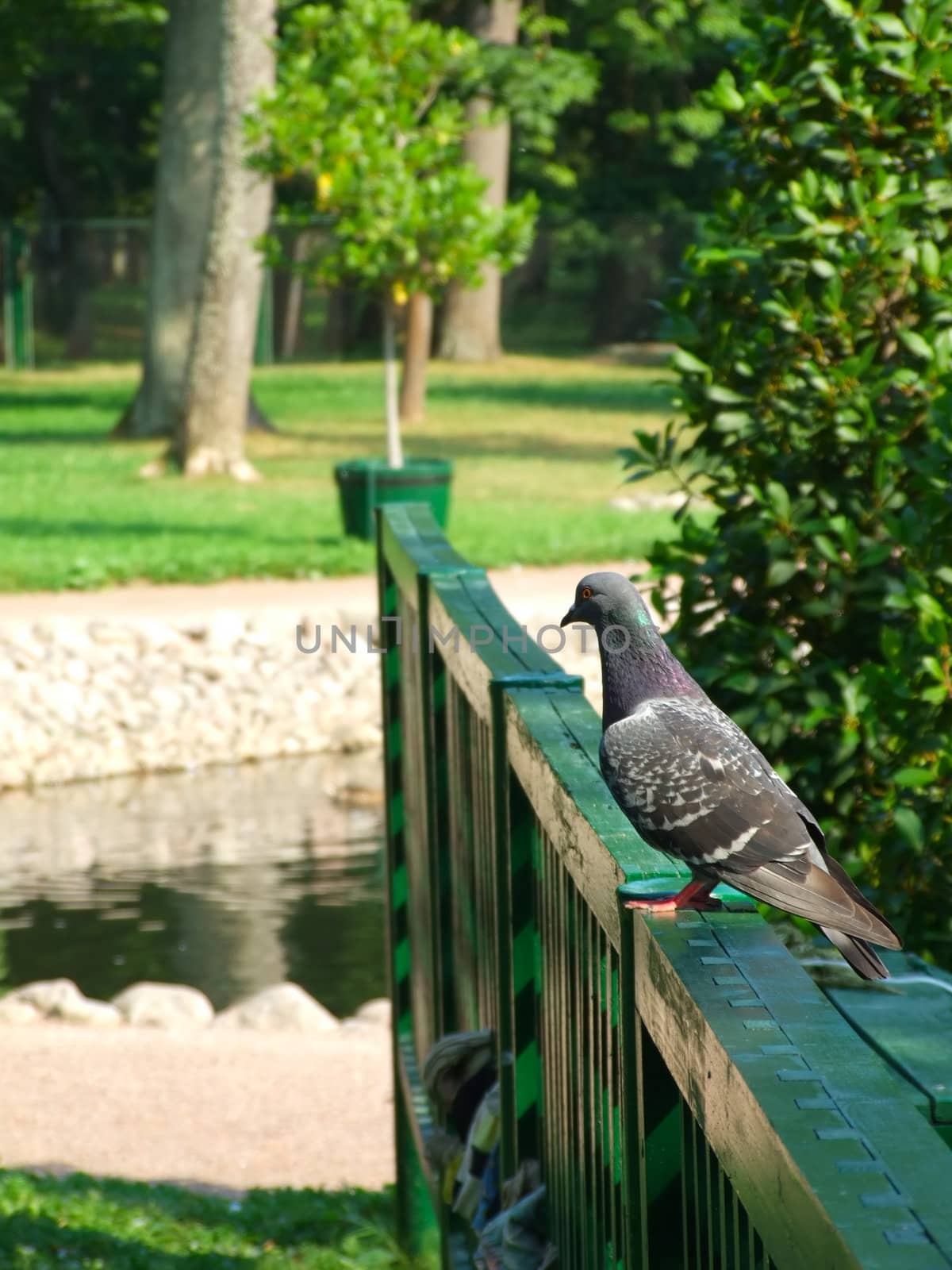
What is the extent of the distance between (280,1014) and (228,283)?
14.5 meters

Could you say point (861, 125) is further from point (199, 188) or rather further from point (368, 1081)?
Result: point (199, 188)

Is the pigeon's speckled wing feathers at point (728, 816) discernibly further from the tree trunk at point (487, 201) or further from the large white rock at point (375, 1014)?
the tree trunk at point (487, 201)

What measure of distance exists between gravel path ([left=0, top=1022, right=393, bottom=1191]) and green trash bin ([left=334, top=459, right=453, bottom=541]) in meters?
7.79

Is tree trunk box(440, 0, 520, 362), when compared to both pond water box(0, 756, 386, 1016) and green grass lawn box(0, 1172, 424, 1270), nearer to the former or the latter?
pond water box(0, 756, 386, 1016)

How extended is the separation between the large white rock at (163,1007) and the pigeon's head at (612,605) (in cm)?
565

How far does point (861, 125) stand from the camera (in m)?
3.80

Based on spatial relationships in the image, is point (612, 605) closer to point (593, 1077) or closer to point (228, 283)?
point (593, 1077)

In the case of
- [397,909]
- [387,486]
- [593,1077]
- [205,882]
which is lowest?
[205,882]

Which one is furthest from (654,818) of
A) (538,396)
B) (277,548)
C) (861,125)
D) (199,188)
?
(538,396)

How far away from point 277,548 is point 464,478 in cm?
581

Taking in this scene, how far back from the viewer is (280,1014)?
7637 mm

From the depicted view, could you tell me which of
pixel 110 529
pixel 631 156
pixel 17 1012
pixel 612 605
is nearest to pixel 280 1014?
pixel 17 1012

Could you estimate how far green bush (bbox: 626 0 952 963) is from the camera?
11.4 feet

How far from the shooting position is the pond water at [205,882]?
29.0ft
